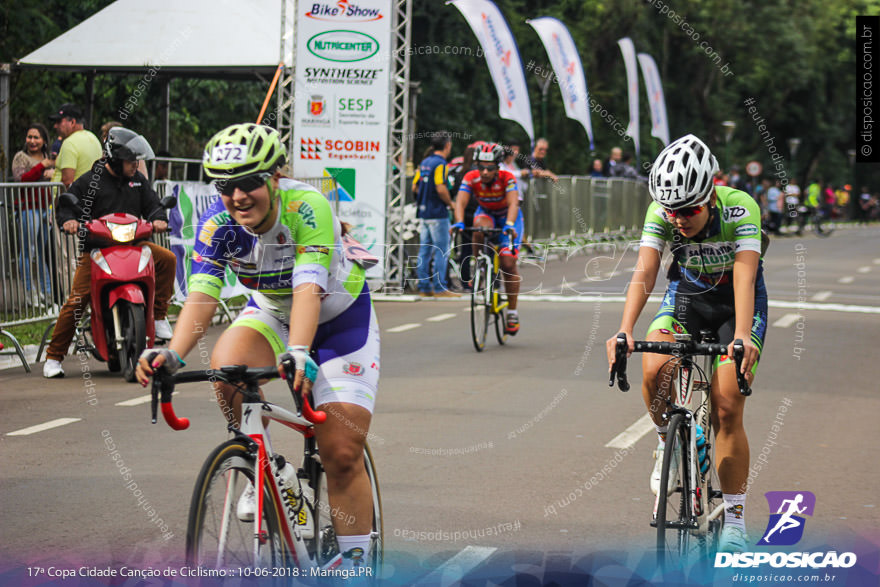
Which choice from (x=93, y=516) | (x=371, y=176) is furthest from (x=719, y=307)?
(x=371, y=176)

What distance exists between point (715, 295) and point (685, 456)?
834 mm

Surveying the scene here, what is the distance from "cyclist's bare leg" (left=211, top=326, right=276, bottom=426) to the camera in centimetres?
448

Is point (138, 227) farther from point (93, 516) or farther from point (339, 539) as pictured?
point (339, 539)

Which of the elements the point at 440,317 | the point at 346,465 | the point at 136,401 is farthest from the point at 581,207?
the point at 346,465

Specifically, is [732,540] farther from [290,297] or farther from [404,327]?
[404,327]

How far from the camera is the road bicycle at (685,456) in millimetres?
5008

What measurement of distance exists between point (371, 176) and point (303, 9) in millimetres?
2448

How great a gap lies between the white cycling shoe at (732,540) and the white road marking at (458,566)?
103cm

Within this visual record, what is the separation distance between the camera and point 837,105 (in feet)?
246

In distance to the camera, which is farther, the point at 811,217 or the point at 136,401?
the point at 811,217

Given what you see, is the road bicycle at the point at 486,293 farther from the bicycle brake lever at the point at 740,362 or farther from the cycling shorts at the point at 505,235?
the bicycle brake lever at the point at 740,362

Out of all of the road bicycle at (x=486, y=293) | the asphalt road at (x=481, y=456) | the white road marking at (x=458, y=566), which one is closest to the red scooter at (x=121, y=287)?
the asphalt road at (x=481, y=456)

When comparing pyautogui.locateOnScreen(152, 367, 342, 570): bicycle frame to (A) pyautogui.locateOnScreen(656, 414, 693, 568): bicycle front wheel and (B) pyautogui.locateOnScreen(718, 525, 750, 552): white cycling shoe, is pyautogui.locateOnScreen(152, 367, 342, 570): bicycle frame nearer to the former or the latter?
(A) pyautogui.locateOnScreen(656, 414, 693, 568): bicycle front wheel

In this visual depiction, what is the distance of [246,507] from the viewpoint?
4.01 metres
